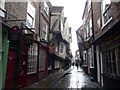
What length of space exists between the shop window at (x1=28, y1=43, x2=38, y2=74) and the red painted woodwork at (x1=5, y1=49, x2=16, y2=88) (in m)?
2.15

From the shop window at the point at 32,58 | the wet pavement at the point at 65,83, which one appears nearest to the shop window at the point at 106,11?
the wet pavement at the point at 65,83

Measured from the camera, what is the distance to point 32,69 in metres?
9.78

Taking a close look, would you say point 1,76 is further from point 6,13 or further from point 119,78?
point 119,78

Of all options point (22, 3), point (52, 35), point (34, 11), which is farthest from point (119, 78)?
point (52, 35)

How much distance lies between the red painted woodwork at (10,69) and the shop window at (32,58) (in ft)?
7.05

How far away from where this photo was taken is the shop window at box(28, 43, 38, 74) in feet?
30.1

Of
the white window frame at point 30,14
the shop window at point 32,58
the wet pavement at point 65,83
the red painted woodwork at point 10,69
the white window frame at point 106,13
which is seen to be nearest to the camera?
the red painted woodwork at point 10,69

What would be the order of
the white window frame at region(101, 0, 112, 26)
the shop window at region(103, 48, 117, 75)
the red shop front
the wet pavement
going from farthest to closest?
the wet pavement < the white window frame at region(101, 0, 112, 26) < the red shop front < the shop window at region(103, 48, 117, 75)

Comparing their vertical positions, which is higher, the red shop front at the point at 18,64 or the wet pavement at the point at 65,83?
the red shop front at the point at 18,64

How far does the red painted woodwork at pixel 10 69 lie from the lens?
648 cm

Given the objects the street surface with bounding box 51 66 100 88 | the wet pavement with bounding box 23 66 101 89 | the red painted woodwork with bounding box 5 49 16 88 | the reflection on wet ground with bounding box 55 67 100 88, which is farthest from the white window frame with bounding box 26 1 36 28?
the reflection on wet ground with bounding box 55 67 100 88

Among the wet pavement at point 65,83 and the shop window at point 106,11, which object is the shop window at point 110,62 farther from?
the shop window at point 106,11

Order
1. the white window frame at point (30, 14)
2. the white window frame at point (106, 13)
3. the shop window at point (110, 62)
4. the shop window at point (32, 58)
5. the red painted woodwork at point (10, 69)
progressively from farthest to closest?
the white window frame at point (30, 14)
the shop window at point (32, 58)
the white window frame at point (106, 13)
the red painted woodwork at point (10, 69)
the shop window at point (110, 62)

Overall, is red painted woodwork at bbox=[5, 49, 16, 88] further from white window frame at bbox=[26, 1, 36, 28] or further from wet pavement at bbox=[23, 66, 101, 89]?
white window frame at bbox=[26, 1, 36, 28]
